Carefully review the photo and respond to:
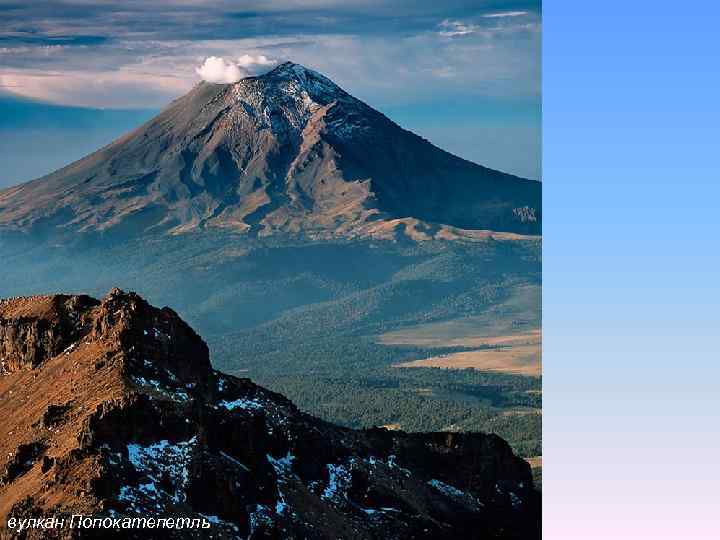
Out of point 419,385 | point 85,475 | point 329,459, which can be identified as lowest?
point 419,385

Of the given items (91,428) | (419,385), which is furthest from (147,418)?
(419,385)

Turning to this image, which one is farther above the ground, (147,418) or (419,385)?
(147,418)

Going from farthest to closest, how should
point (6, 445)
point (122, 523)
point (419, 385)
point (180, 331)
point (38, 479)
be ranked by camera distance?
point (419, 385)
point (180, 331)
point (6, 445)
point (38, 479)
point (122, 523)

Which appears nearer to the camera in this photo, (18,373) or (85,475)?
(85,475)

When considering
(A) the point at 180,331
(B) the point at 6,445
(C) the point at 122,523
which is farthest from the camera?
(A) the point at 180,331

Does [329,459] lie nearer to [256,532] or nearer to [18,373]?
[256,532]

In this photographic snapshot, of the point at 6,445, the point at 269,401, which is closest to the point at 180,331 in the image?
the point at 269,401

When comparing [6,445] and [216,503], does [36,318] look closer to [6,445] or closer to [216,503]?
[6,445]
